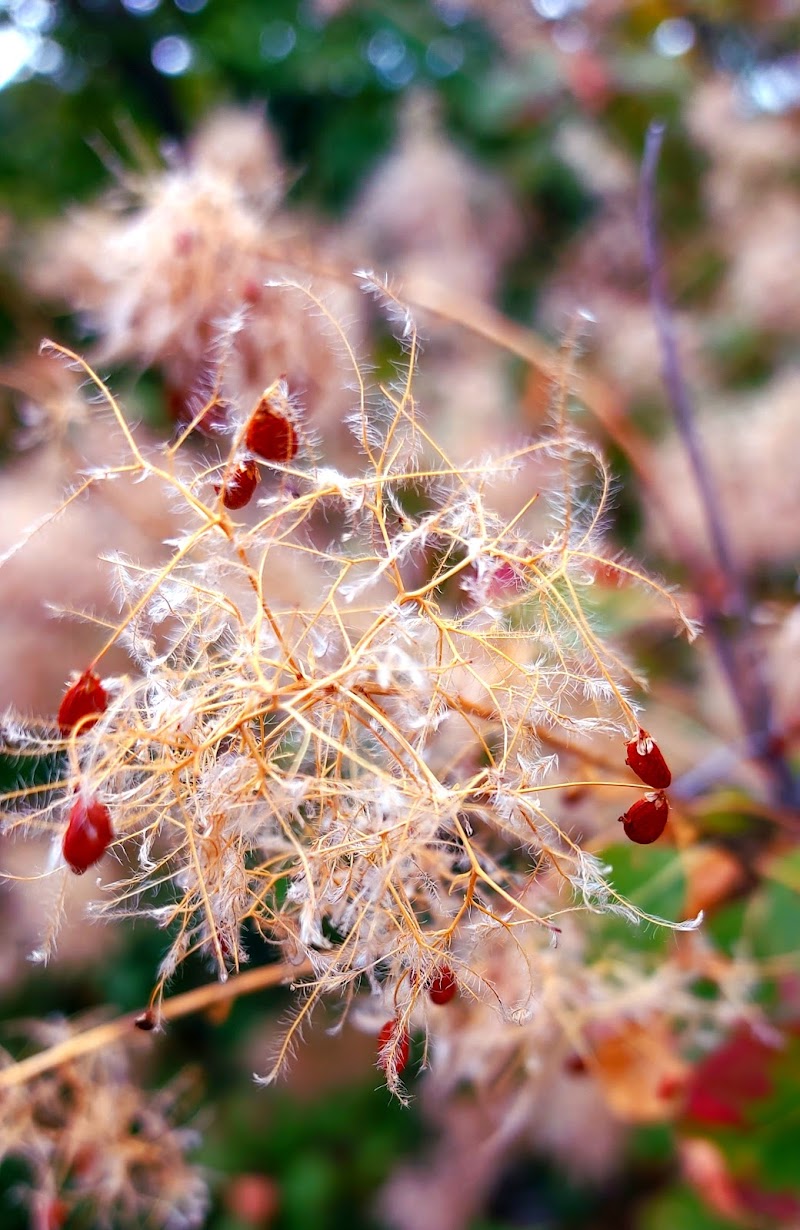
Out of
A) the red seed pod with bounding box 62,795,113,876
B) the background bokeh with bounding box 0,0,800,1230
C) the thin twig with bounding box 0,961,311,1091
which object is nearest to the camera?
the red seed pod with bounding box 62,795,113,876

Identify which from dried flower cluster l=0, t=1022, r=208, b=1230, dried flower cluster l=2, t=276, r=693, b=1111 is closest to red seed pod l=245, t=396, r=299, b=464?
dried flower cluster l=2, t=276, r=693, b=1111

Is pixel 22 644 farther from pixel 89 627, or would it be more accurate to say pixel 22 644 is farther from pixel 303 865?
pixel 303 865

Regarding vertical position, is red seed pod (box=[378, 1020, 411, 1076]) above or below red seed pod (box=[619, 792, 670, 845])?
below

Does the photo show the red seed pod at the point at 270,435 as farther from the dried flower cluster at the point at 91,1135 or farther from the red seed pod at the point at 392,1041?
the dried flower cluster at the point at 91,1135

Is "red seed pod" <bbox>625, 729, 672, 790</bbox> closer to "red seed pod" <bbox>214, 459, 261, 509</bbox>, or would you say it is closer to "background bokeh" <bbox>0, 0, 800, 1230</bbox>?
"red seed pod" <bbox>214, 459, 261, 509</bbox>

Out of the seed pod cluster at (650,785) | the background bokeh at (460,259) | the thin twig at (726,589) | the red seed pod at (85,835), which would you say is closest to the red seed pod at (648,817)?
the seed pod cluster at (650,785)

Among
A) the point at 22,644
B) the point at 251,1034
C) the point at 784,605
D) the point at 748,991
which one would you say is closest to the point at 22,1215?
the point at 251,1034
